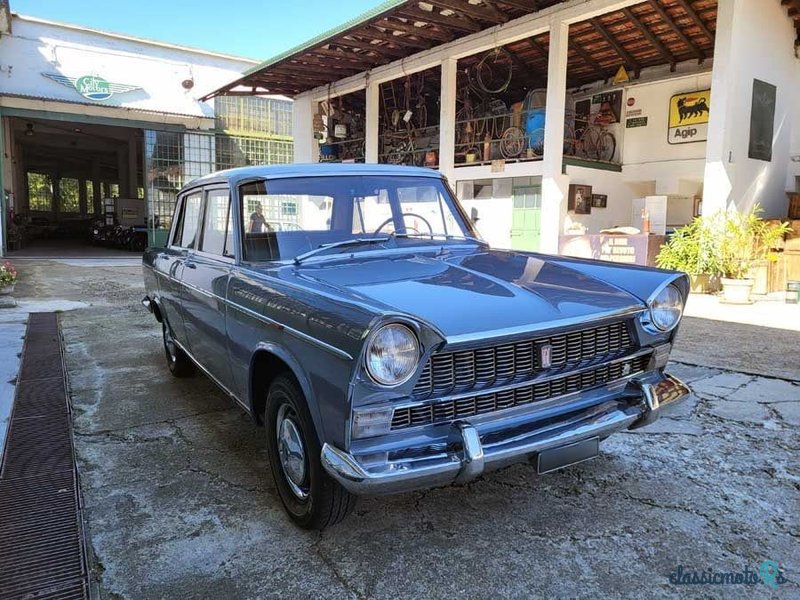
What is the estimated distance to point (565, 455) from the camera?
2301mm

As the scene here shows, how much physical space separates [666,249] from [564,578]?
8827mm

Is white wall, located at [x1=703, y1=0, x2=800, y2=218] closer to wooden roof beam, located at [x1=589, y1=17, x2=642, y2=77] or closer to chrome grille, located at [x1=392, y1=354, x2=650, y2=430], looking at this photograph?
wooden roof beam, located at [x1=589, y1=17, x2=642, y2=77]

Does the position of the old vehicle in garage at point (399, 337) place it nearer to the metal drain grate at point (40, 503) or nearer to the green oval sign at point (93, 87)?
the metal drain grate at point (40, 503)

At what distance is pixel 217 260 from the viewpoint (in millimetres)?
3414

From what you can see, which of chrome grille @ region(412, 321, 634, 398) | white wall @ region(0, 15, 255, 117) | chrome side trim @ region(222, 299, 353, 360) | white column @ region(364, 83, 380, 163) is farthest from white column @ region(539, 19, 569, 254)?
white wall @ region(0, 15, 255, 117)

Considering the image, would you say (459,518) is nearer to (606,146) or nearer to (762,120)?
(762,120)

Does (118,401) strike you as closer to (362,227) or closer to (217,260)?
(217,260)

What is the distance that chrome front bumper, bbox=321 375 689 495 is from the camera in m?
1.99

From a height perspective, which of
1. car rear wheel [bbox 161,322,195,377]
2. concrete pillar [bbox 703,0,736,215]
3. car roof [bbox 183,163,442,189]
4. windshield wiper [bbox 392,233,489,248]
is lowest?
car rear wheel [bbox 161,322,195,377]

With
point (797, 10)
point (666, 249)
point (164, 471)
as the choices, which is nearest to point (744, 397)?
point (164, 471)

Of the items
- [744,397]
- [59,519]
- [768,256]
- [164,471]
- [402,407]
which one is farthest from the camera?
[768,256]

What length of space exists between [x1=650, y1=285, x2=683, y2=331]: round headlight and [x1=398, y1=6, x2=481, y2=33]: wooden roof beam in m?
10.0

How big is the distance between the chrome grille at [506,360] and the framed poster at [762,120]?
9.60 metres

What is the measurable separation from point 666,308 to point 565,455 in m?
0.94
